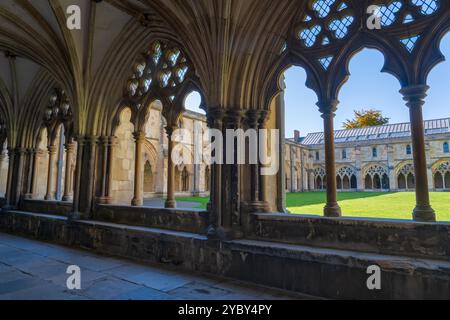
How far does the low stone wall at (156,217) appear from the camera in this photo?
153 inches

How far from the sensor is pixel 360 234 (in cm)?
281

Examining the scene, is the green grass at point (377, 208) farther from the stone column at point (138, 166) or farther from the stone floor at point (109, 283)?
the stone column at point (138, 166)

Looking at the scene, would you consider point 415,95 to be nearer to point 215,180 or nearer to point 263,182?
point 263,182

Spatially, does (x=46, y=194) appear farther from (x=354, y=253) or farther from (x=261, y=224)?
(x=354, y=253)

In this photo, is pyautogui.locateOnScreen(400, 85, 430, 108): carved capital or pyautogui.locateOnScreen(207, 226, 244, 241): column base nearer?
pyautogui.locateOnScreen(400, 85, 430, 108): carved capital

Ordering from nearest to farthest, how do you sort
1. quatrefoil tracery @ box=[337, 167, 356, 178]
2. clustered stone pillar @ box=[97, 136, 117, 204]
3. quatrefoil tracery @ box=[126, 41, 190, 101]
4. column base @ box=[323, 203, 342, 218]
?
Answer: column base @ box=[323, 203, 342, 218], quatrefoil tracery @ box=[126, 41, 190, 101], clustered stone pillar @ box=[97, 136, 117, 204], quatrefoil tracery @ box=[337, 167, 356, 178]

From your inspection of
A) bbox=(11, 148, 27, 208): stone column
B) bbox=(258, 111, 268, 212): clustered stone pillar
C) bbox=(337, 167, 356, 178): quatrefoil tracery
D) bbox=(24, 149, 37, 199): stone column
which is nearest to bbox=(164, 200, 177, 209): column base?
bbox=(258, 111, 268, 212): clustered stone pillar

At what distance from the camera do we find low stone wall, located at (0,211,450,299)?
2301mm

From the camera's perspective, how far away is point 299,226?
3178mm

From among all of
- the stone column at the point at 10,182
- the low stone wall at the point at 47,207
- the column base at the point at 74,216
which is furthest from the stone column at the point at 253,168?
the stone column at the point at 10,182

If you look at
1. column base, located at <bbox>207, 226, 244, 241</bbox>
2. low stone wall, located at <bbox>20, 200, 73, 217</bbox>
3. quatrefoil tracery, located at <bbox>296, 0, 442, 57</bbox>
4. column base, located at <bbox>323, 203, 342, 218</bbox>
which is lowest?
column base, located at <bbox>207, 226, 244, 241</bbox>

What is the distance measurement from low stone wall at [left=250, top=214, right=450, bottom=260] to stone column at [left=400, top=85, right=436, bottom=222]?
0.18 meters

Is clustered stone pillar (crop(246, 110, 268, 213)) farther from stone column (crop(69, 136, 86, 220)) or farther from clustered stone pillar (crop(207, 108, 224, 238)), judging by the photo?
stone column (crop(69, 136, 86, 220))
